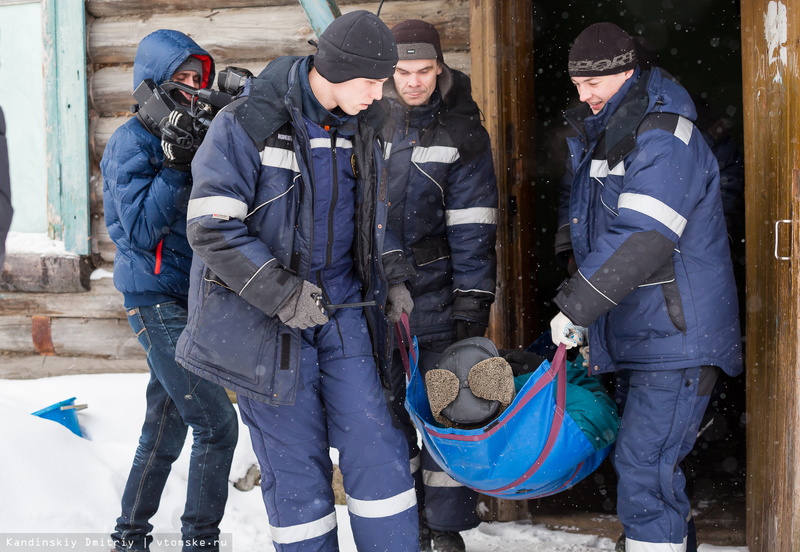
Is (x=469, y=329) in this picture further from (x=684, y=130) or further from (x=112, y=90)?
(x=112, y=90)

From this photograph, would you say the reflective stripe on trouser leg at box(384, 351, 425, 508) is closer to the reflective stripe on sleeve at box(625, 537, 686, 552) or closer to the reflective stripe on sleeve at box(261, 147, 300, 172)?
the reflective stripe on sleeve at box(625, 537, 686, 552)

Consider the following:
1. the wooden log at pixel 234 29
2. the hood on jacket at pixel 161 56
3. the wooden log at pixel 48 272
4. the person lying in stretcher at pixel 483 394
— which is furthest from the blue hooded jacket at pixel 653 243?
the wooden log at pixel 48 272

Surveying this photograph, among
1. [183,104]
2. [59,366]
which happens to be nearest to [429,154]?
[183,104]

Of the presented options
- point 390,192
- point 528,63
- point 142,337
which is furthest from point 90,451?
point 528,63

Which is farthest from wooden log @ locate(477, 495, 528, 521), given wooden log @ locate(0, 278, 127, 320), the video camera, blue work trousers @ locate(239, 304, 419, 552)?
wooden log @ locate(0, 278, 127, 320)

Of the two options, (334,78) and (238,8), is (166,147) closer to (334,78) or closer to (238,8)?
(334,78)

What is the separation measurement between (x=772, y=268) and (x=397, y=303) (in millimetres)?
1434

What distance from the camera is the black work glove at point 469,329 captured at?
3.56 metres

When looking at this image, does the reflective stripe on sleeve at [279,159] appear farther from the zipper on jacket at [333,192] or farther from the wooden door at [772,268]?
the wooden door at [772,268]

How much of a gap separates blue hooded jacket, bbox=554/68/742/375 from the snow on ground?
1156 millimetres

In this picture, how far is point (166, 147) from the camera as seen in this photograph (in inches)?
117

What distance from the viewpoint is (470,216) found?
356 cm

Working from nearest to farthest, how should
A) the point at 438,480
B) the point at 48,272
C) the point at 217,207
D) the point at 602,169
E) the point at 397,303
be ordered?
the point at 217,207
the point at 602,169
the point at 397,303
the point at 438,480
the point at 48,272

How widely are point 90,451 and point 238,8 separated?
270 cm
